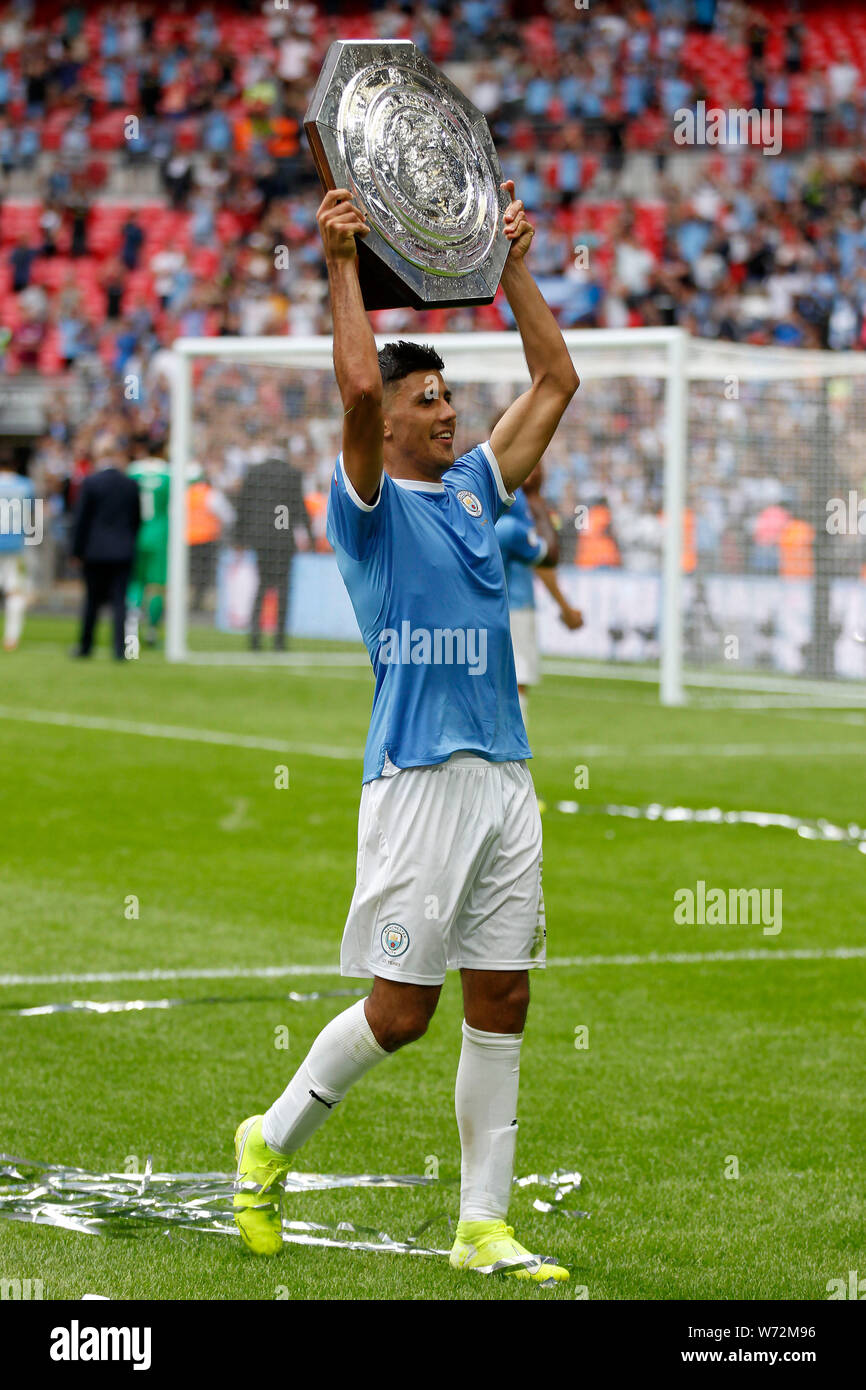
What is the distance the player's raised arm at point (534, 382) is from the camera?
4.71 m

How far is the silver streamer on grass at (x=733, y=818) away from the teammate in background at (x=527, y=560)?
0.68 metres

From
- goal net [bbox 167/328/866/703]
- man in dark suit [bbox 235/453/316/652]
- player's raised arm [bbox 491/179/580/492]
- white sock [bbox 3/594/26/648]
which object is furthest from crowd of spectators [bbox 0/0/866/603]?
player's raised arm [bbox 491/179/580/492]

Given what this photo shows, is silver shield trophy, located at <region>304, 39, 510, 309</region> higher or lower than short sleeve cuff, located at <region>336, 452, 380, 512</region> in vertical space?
→ higher

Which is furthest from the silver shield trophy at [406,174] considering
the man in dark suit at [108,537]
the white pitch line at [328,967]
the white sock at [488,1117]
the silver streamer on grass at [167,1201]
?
the man in dark suit at [108,537]

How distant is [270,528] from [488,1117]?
17.7 meters

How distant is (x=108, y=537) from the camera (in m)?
21.3

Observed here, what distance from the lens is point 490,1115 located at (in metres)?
4.52

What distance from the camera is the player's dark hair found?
4.50m

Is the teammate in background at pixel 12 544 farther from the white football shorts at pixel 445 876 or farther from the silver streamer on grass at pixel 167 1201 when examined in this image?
the white football shorts at pixel 445 876

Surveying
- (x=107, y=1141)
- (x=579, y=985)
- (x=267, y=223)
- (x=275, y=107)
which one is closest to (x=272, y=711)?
(x=579, y=985)

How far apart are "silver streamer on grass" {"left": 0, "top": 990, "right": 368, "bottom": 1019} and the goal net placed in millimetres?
11729

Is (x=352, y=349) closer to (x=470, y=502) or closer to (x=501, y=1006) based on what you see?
(x=470, y=502)

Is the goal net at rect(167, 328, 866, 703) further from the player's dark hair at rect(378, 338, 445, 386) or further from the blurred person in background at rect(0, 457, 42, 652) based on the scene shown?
the player's dark hair at rect(378, 338, 445, 386)
